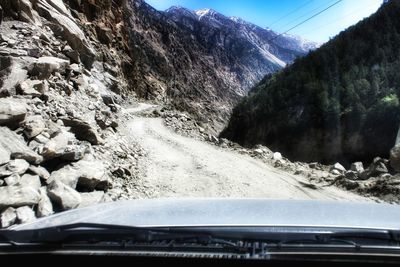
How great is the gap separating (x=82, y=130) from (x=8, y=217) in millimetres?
5389

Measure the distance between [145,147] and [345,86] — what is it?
2540 centimetres

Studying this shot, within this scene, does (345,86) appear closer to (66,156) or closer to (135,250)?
(66,156)

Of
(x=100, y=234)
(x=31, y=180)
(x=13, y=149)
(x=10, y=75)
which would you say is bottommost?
(x=31, y=180)

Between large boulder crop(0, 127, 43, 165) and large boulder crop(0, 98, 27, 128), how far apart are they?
1.02 ft

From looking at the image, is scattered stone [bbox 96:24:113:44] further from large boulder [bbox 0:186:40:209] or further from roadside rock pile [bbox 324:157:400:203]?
large boulder [bbox 0:186:40:209]

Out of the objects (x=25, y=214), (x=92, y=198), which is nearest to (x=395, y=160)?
(x=92, y=198)

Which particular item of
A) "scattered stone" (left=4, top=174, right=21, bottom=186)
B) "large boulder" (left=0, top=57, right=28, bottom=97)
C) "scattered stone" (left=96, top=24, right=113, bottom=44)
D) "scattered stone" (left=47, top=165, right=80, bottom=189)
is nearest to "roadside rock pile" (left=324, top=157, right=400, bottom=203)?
"scattered stone" (left=47, top=165, right=80, bottom=189)

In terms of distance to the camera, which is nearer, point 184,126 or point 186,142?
point 186,142

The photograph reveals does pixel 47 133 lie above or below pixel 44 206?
above

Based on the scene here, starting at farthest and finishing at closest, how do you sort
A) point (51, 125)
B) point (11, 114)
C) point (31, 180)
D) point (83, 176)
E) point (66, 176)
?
1. point (51, 125)
2. point (11, 114)
3. point (83, 176)
4. point (66, 176)
5. point (31, 180)

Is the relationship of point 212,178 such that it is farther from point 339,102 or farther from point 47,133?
point 339,102

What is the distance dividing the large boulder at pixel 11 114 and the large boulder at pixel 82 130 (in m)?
2.34

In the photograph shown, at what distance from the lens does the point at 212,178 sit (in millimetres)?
11539

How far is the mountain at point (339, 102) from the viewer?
103 ft
